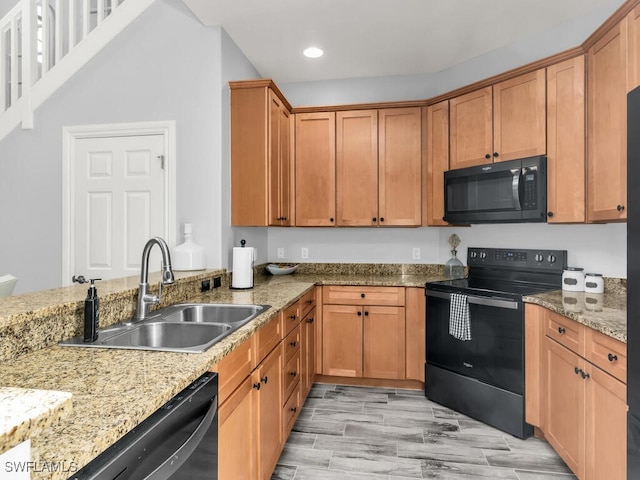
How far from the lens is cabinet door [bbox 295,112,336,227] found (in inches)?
138

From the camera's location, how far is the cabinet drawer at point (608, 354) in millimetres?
1576

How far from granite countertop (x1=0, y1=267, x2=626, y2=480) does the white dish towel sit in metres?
0.86

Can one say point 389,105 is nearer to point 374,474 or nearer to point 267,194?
point 267,194

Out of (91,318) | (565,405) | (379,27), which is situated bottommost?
(565,405)

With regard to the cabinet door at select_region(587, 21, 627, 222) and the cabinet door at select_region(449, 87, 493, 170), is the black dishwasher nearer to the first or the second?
the cabinet door at select_region(587, 21, 627, 222)

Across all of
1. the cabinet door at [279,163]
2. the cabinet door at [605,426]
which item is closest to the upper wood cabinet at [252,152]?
the cabinet door at [279,163]

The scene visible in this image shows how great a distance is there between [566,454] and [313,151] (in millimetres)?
2787

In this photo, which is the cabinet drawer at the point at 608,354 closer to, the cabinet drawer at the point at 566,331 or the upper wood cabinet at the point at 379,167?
the cabinet drawer at the point at 566,331

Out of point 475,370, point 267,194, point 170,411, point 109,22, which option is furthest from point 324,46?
point 170,411

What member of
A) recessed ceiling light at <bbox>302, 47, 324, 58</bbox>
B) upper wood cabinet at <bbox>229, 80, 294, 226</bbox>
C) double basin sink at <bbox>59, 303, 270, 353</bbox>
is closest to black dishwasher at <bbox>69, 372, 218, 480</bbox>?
double basin sink at <bbox>59, 303, 270, 353</bbox>

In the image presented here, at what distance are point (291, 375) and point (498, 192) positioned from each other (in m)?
1.90

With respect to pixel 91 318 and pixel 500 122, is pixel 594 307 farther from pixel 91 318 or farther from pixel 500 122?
pixel 91 318

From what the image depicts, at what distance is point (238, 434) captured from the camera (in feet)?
4.90

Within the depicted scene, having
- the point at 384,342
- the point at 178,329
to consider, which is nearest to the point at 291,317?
the point at 178,329
